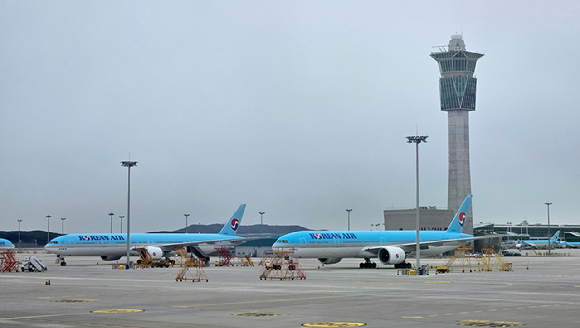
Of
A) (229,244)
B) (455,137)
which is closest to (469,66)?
(455,137)

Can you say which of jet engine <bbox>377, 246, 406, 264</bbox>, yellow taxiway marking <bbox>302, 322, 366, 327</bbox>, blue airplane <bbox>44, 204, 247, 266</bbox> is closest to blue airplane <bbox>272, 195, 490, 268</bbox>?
jet engine <bbox>377, 246, 406, 264</bbox>

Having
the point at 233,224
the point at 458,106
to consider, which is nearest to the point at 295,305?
the point at 233,224

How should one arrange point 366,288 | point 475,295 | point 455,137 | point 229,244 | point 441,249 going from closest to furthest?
1. point 475,295
2. point 366,288
3. point 441,249
4. point 229,244
5. point 455,137

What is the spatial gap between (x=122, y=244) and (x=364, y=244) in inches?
1183

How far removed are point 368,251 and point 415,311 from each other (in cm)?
4507

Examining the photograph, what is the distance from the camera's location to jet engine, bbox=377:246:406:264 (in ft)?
219

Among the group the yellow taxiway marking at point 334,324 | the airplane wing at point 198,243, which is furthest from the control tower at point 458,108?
the yellow taxiway marking at point 334,324

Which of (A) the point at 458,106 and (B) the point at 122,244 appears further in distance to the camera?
(A) the point at 458,106

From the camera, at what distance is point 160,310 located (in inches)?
1064

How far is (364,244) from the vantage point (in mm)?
71250

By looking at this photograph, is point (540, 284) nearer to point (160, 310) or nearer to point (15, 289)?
point (160, 310)

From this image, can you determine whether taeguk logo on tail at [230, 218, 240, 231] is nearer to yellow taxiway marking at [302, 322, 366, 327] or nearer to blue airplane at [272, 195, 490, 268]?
blue airplane at [272, 195, 490, 268]

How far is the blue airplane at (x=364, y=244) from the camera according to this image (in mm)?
66438

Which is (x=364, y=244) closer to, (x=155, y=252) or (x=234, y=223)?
(x=155, y=252)
